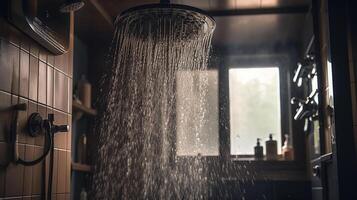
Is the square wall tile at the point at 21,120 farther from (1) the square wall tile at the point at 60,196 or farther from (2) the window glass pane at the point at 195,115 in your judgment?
(2) the window glass pane at the point at 195,115

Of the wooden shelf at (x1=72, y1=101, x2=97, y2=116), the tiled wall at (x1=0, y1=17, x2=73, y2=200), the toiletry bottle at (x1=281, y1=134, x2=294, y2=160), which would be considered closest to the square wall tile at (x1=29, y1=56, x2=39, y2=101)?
the tiled wall at (x1=0, y1=17, x2=73, y2=200)

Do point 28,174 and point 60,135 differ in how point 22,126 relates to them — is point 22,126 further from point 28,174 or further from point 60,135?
point 60,135

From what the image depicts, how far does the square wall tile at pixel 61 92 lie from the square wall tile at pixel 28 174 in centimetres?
33

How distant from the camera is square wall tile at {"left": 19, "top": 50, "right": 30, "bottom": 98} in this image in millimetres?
1801

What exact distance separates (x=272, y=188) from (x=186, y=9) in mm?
1718

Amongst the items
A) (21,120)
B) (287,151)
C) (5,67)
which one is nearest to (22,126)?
(21,120)

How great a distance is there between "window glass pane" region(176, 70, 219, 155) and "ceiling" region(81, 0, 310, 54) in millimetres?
356

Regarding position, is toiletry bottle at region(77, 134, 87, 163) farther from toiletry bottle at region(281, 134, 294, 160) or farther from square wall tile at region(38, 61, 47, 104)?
toiletry bottle at region(281, 134, 294, 160)

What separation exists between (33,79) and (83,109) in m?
1.20

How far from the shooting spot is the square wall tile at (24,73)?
70.9 inches

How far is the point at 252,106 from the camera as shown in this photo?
11.8 feet

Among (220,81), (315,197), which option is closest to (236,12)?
(220,81)

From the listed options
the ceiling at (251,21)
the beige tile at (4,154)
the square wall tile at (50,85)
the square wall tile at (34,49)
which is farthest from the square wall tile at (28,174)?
the ceiling at (251,21)

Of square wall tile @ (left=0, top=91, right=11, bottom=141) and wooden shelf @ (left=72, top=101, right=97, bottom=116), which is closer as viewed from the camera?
square wall tile @ (left=0, top=91, right=11, bottom=141)
